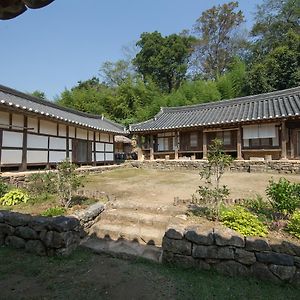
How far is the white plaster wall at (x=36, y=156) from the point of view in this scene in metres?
12.0

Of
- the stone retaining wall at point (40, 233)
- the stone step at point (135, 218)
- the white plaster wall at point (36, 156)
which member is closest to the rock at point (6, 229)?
the stone retaining wall at point (40, 233)

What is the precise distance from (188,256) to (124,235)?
5.04ft

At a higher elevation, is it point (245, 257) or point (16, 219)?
point (16, 219)

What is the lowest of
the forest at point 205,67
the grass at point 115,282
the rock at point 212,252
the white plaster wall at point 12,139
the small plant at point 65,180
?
the grass at point 115,282

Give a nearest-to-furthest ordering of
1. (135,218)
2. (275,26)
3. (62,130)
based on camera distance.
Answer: (135,218) → (62,130) → (275,26)

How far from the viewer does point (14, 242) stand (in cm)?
479

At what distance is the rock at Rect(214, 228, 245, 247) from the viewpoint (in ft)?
12.8

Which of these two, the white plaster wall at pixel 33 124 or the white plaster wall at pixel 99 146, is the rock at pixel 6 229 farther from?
the white plaster wall at pixel 99 146

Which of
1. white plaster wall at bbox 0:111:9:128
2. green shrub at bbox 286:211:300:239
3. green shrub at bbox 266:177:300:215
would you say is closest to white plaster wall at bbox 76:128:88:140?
white plaster wall at bbox 0:111:9:128

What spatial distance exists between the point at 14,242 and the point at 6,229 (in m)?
0.34

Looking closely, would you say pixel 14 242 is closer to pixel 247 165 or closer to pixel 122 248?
pixel 122 248

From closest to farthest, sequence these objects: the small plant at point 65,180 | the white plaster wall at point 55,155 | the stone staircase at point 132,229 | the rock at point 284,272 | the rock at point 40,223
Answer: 1. the rock at point 284,272
2. the rock at point 40,223
3. the stone staircase at point 132,229
4. the small plant at point 65,180
5. the white plaster wall at point 55,155

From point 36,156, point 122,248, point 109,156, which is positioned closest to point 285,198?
point 122,248

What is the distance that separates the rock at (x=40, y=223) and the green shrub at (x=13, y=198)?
1.96 metres
